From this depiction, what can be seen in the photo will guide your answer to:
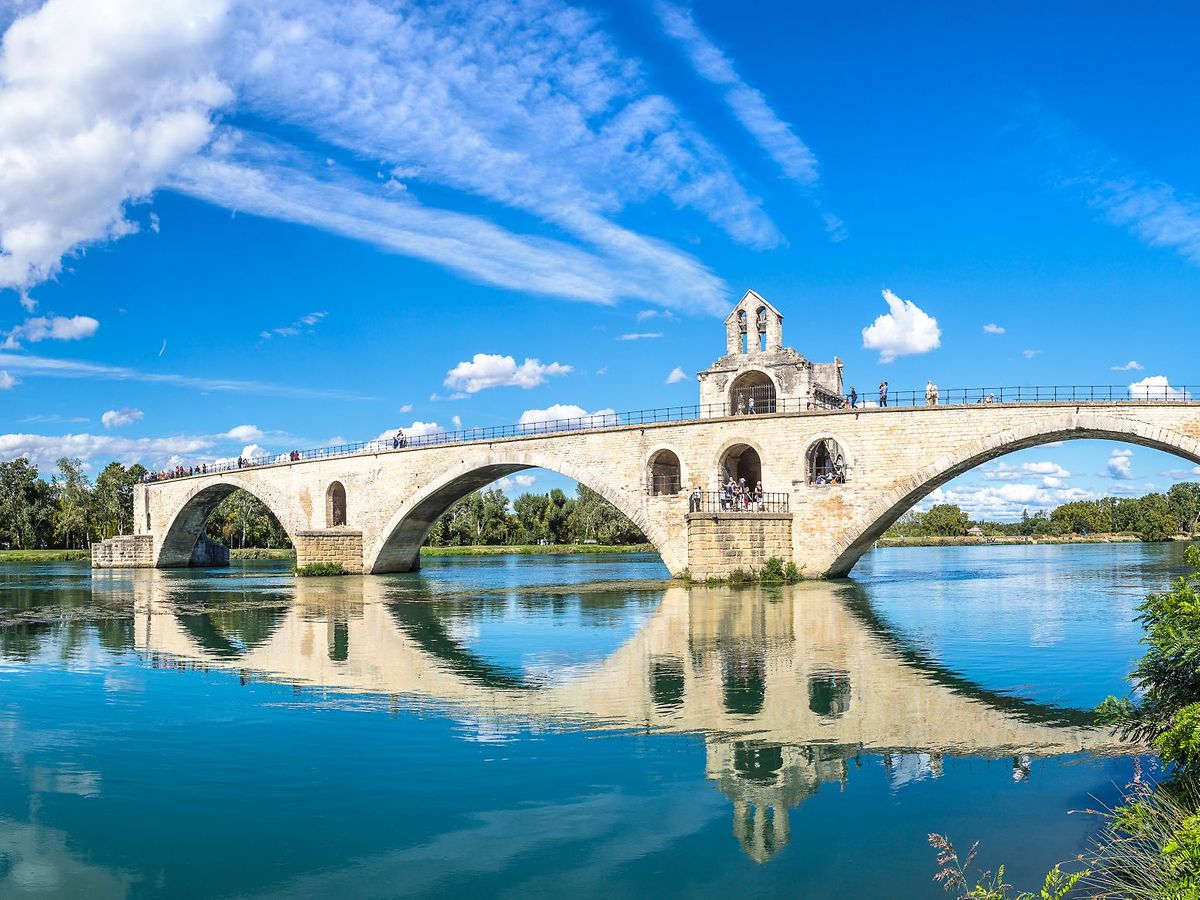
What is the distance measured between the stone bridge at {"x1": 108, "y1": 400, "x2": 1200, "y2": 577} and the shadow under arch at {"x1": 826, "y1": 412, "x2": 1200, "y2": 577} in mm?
39

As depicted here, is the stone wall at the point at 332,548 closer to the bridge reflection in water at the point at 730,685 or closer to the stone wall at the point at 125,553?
the bridge reflection in water at the point at 730,685

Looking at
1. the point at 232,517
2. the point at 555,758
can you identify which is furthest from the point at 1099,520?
the point at 555,758

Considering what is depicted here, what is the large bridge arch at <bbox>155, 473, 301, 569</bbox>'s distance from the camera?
58.5m

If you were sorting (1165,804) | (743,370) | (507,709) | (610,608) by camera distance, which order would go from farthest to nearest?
(743,370), (610,608), (507,709), (1165,804)

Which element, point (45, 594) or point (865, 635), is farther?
Answer: point (45, 594)

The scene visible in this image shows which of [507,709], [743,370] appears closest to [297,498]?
[743,370]

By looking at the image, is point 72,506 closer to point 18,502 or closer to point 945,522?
point 18,502

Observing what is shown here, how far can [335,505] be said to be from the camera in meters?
50.0

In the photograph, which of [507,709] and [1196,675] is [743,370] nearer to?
[507,709]

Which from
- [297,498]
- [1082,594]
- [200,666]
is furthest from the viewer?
[297,498]

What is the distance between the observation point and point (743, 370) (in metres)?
38.9

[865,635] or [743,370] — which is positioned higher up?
[743,370]

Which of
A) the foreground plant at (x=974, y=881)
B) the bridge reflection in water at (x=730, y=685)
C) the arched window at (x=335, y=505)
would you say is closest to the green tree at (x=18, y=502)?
the arched window at (x=335, y=505)

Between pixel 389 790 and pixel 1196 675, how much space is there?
21.4 ft
